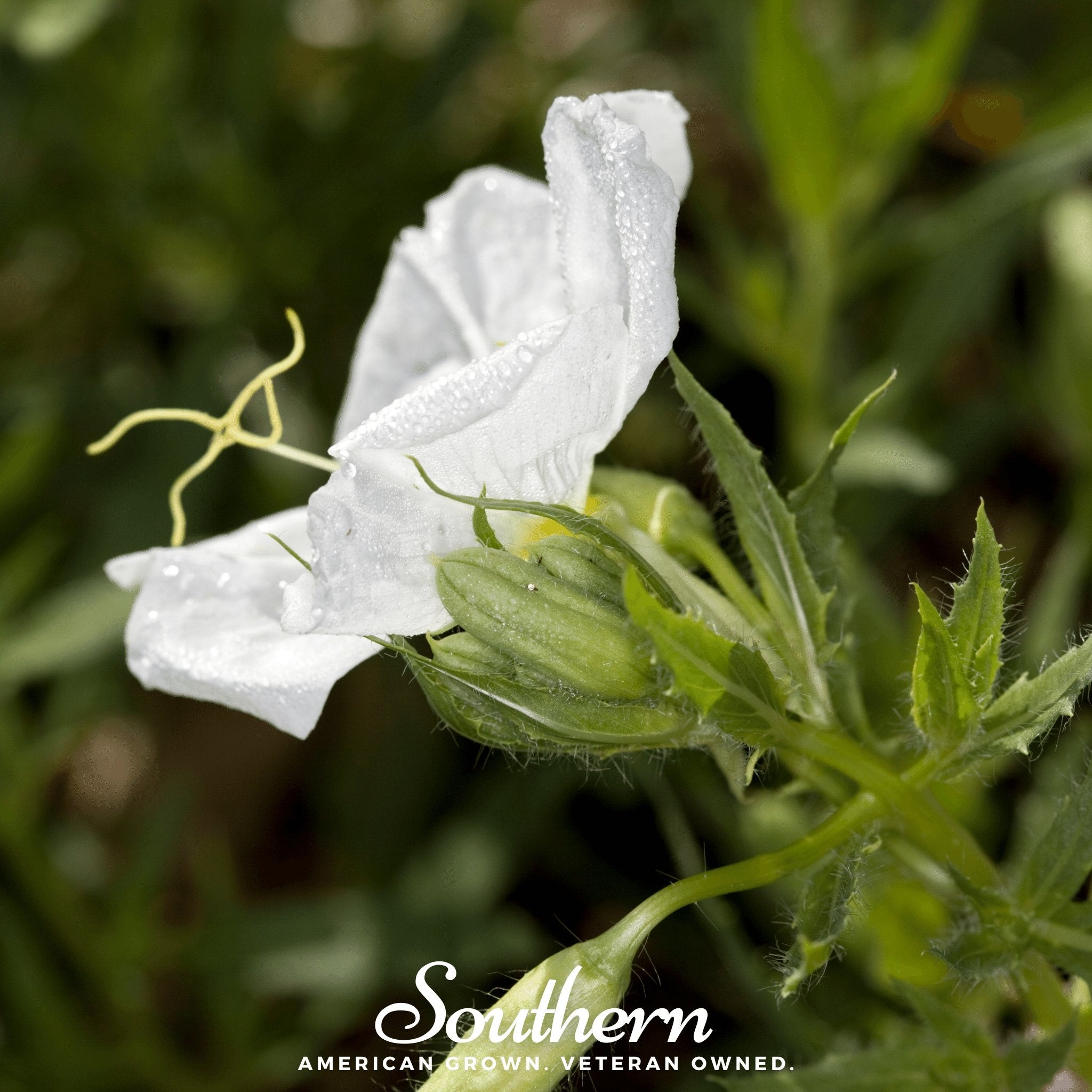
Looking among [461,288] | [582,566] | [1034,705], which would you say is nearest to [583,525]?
[582,566]

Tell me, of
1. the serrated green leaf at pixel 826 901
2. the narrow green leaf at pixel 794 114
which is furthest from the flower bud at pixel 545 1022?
the narrow green leaf at pixel 794 114

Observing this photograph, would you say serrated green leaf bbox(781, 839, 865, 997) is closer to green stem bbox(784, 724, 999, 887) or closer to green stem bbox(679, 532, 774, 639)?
green stem bbox(784, 724, 999, 887)

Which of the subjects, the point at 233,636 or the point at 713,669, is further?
the point at 233,636

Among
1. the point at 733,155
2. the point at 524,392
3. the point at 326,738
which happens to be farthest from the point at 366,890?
the point at 733,155

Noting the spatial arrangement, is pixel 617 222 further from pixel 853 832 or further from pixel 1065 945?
pixel 1065 945

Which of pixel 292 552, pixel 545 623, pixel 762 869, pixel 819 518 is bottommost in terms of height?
pixel 762 869

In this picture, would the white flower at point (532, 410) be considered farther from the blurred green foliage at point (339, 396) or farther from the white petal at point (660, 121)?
the blurred green foliage at point (339, 396)
